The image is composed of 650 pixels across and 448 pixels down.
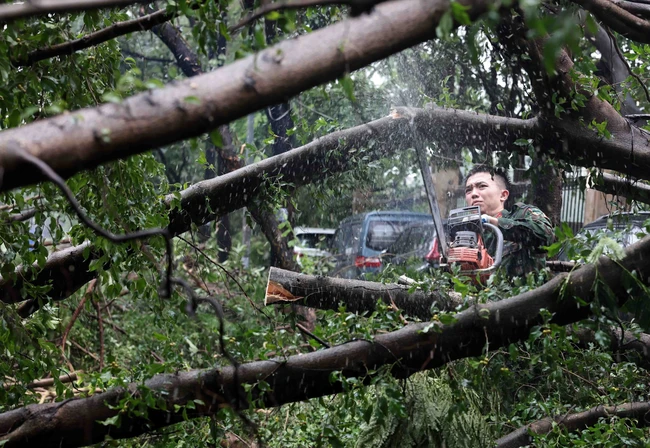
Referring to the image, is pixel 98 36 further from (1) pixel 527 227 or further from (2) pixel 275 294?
(1) pixel 527 227

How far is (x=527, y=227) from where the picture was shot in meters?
5.49

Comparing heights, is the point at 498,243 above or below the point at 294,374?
above

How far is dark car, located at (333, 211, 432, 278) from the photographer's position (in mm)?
12180

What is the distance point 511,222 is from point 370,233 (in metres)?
6.82

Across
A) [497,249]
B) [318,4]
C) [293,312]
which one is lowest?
[293,312]

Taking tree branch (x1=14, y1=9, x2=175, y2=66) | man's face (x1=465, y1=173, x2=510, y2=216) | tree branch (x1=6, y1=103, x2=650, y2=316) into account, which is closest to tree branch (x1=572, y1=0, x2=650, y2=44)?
tree branch (x1=6, y1=103, x2=650, y2=316)

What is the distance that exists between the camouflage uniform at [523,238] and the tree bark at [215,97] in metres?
3.96

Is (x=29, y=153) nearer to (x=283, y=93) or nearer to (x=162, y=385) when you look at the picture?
(x=283, y=93)

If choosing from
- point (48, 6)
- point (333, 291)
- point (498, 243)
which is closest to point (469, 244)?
point (498, 243)

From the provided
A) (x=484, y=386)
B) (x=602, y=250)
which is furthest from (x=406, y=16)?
(x=484, y=386)

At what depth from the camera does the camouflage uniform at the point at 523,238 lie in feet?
18.0

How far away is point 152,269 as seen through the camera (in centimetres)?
383

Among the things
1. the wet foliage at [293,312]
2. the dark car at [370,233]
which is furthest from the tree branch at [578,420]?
the dark car at [370,233]

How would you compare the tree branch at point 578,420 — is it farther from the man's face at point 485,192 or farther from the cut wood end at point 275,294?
the man's face at point 485,192
